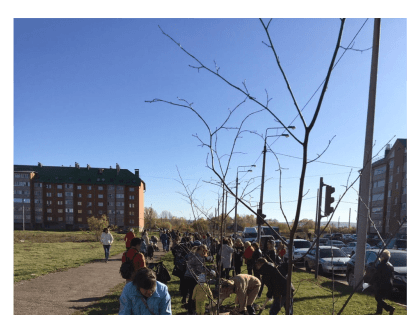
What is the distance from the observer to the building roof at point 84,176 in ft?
269

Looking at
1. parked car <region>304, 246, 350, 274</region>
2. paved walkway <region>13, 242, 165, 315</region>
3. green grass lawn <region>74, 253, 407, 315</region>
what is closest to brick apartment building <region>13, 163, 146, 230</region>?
parked car <region>304, 246, 350, 274</region>

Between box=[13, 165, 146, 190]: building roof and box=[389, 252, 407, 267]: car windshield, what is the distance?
244 ft

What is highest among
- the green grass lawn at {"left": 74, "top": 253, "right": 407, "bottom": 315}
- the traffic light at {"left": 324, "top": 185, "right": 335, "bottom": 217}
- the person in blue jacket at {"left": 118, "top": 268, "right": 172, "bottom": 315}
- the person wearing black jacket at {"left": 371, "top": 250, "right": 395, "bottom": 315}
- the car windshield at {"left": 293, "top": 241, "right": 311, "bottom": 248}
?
the traffic light at {"left": 324, "top": 185, "right": 335, "bottom": 217}


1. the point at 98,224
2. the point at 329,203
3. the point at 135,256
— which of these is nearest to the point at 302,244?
the point at 135,256

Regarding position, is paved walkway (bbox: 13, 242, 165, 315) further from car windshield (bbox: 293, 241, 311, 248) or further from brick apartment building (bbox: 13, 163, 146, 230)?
brick apartment building (bbox: 13, 163, 146, 230)

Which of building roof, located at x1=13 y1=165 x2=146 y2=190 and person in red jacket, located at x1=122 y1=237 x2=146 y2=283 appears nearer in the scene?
person in red jacket, located at x1=122 y1=237 x2=146 y2=283

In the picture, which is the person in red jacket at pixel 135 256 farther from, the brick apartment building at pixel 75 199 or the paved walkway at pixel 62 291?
the brick apartment building at pixel 75 199

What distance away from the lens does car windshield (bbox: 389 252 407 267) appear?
35.8 feet

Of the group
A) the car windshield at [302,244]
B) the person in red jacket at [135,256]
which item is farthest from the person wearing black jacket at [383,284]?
the car windshield at [302,244]

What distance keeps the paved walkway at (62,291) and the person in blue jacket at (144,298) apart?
14.8 feet

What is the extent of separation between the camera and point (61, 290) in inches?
360

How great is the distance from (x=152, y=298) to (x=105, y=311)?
454cm

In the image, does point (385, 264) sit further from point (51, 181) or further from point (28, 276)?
point (51, 181)

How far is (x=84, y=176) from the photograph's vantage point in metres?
82.9
